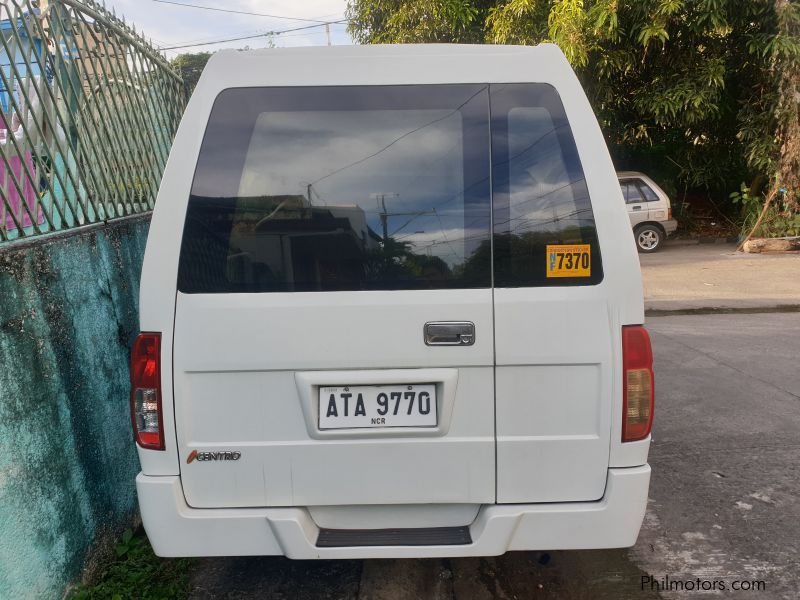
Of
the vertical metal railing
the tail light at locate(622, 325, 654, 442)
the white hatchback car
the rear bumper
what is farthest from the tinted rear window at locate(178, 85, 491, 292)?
the white hatchback car

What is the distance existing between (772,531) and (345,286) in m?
2.48

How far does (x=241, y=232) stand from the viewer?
81.4 inches

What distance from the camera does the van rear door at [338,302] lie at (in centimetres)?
202

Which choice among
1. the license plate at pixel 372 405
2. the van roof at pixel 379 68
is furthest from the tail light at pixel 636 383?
the van roof at pixel 379 68

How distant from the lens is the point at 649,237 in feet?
42.7

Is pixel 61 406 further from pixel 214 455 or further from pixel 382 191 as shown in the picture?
pixel 382 191

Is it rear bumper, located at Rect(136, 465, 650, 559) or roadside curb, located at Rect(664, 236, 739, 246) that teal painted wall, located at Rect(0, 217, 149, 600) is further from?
roadside curb, located at Rect(664, 236, 739, 246)

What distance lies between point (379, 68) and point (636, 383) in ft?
4.42

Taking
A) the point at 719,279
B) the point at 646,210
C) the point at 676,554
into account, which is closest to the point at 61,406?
the point at 676,554

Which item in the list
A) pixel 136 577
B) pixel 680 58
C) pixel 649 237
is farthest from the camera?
pixel 649 237

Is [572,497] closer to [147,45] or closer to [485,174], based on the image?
[485,174]

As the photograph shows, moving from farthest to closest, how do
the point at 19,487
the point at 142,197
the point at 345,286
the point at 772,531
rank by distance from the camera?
1. the point at 142,197
2. the point at 772,531
3. the point at 19,487
4. the point at 345,286

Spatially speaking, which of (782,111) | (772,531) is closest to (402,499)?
(772,531)

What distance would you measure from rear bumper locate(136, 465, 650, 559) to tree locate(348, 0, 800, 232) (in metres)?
9.51
